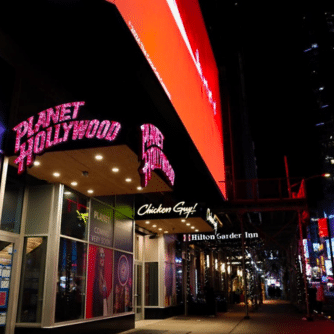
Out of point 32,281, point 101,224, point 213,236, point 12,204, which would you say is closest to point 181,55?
point 101,224

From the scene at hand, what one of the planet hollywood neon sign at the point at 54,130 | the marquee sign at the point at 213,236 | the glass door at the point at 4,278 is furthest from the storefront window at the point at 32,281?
the marquee sign at the point at 213,236

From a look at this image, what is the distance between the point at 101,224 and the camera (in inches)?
504

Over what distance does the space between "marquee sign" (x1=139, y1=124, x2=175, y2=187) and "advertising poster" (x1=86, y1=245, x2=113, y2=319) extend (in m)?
4.38

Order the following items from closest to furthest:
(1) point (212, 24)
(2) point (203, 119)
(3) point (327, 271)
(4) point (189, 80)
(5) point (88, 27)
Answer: (5) point (88, 27) < (4) point (189, 80) < (2) point (203, 119) < (1) point (212, 24) < (3) point (327, 271)

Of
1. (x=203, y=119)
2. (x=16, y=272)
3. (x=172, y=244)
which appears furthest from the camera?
(x=172, y=244)

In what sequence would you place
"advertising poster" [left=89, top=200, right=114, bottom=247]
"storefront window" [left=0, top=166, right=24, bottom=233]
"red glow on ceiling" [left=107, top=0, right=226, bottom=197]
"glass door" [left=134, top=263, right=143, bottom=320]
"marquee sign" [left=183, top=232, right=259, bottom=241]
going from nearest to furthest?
1. "red glow on ceiling" [left=107, top=0, right=226, bottom=197]
2. "storefront window" [left=0, top=166, right=24, bottom=233]
3. "advertising poster" [left=89, top=200, right=114, bottom=247]
4. "glass door" [left=134, top=263, right=143, bottom=320]
5. "marquee sign" [left=183, top=232, right=259, bottom=241]

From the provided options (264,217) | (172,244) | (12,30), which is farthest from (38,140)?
(264,217)

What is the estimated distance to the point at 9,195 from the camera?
9852 mm

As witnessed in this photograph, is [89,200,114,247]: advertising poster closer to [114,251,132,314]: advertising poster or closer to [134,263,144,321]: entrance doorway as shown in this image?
[114,251,132,314]: advertising poster

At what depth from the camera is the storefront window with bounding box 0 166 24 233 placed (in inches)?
380

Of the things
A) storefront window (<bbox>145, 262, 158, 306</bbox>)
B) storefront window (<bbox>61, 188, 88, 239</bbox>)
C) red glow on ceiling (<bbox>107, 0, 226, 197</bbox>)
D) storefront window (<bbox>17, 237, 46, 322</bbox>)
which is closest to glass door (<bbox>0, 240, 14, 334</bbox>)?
storefront window (<bbox>17, 237, 46, 322</bbox>)

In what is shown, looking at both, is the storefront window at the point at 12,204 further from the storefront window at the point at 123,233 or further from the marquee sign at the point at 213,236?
the marquee sign at the point at 213,236

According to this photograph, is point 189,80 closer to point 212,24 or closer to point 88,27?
point 88,27

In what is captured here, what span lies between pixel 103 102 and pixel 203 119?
6.79 m
